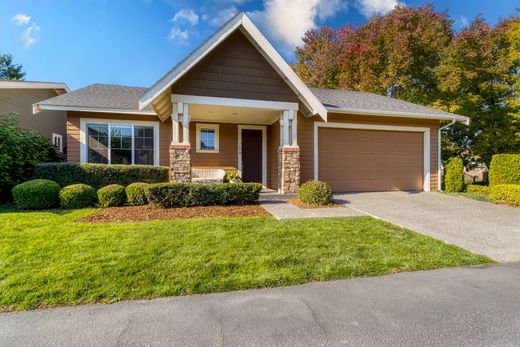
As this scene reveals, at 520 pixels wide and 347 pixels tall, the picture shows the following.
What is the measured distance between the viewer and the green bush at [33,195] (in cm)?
647

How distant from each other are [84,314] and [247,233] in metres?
2.78

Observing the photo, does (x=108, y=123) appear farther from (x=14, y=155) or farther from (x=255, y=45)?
(x=255, y=45)

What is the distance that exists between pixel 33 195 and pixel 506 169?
52.8 ft

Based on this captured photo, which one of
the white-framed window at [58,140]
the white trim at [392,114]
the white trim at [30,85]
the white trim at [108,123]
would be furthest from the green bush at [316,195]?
the white-framed window at [58,140]

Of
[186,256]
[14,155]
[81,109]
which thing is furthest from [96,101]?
[186,256]

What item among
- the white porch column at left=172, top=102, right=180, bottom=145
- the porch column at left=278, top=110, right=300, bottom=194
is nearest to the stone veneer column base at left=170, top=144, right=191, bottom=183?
the white porch column at left=172, top=102, right=180, bottom=145

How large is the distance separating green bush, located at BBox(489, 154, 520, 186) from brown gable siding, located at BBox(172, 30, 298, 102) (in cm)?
927

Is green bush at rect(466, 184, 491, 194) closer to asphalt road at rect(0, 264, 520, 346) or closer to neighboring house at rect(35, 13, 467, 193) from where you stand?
neighboring house at rect(35, 13, 467, 193)

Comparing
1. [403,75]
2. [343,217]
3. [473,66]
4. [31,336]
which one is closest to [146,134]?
[343,217]

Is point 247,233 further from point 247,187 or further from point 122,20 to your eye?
point 122,20

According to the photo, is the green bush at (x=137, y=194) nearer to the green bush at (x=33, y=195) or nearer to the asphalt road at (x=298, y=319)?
the green bush at (x=33, y=195)

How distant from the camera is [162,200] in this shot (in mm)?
6590

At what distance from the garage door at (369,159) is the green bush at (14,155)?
10147 mm

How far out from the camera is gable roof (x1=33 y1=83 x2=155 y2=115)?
8.84 meters
